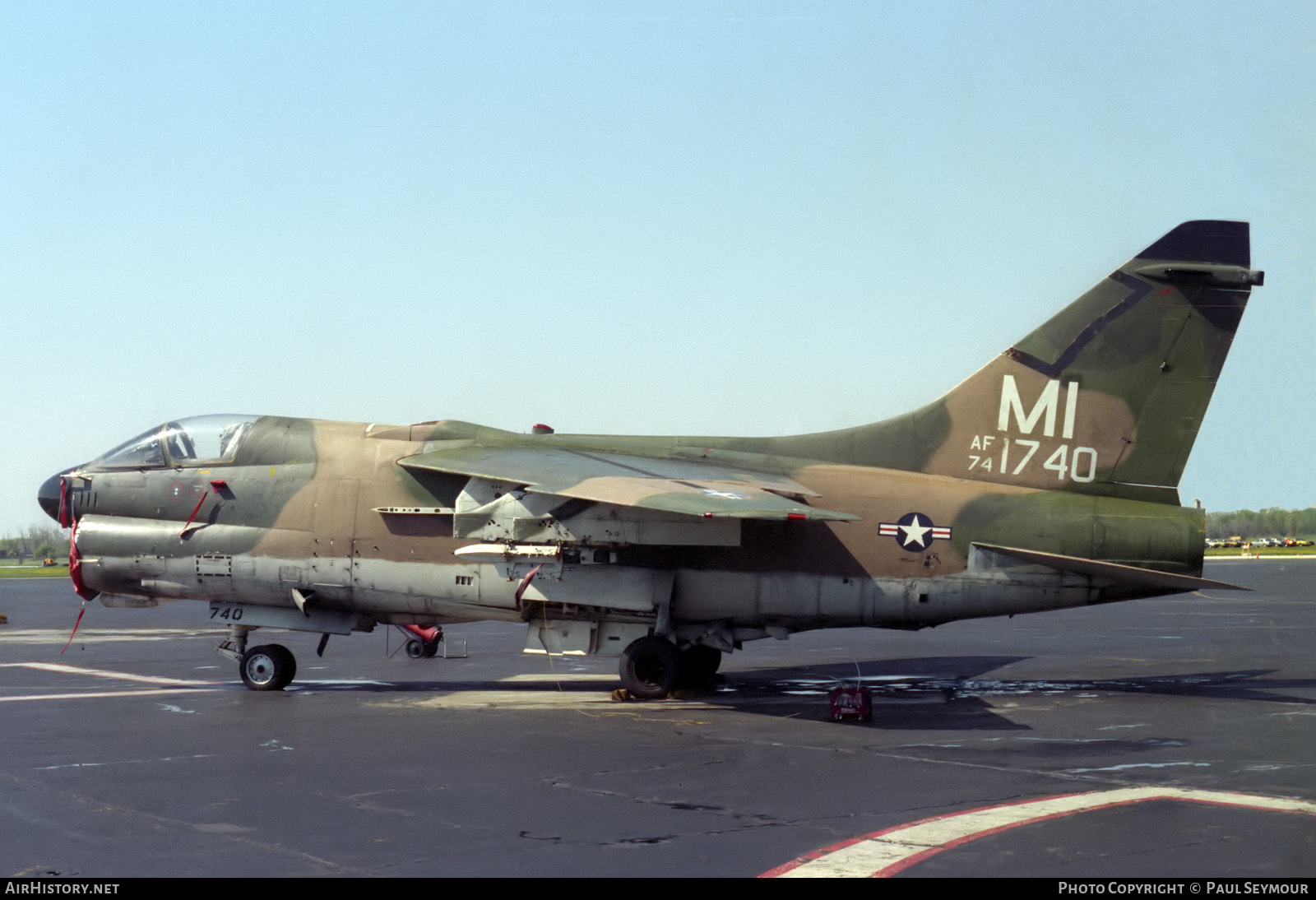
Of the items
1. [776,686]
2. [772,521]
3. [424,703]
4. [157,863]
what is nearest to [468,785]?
[157,863]

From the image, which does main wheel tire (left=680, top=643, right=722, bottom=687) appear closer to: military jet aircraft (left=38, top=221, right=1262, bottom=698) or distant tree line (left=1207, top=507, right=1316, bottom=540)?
military jet aircraft (left=38, top=221, right=1262, bottom=698)

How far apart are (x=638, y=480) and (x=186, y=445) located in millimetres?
7746

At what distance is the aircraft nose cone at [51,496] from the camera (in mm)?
18812

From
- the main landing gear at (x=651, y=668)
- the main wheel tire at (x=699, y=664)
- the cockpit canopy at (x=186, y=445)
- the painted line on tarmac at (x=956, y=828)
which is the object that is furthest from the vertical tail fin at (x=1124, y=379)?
the cockpit canopy at (x=186, y=445)

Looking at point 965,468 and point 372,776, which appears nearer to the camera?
point 372,776

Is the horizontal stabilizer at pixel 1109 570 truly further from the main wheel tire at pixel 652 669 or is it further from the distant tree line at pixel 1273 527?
the distant tree line at pixel 1273 527

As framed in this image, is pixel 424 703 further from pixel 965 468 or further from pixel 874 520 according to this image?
pixel 965 468

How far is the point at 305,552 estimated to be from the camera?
1795cm

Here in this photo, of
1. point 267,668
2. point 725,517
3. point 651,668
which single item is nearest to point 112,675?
point 267,668

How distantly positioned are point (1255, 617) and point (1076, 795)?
2678cm

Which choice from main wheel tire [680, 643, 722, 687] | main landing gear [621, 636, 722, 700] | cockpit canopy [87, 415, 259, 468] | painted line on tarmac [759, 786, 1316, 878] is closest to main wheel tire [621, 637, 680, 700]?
main landing gear [621, 636, 722, 700]

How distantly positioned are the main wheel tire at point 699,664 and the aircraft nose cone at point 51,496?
33.5ft

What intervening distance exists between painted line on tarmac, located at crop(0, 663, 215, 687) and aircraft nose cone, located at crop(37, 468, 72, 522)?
306 centimetres

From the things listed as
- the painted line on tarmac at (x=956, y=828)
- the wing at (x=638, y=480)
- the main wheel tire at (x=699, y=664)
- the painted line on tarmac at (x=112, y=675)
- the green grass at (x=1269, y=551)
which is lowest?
the painted line on tarmac at (x=112, y=675)
